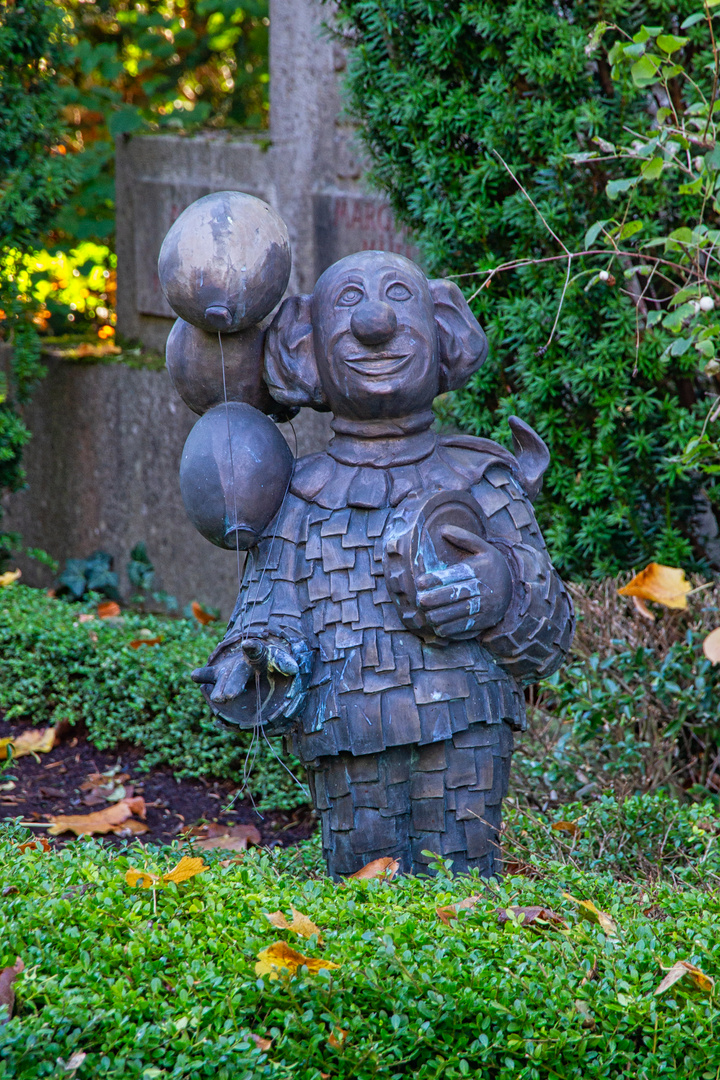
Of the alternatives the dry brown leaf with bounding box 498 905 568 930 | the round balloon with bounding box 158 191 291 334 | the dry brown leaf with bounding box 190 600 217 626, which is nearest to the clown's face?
the round balloon with bounding box 158 191 291 334

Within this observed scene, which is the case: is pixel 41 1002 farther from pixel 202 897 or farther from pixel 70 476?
pixel 70 476

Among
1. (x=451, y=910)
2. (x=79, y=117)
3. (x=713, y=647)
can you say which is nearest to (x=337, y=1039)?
(x=451, y=910)

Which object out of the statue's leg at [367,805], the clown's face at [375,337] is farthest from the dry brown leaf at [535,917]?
the clown's face at [375,337]

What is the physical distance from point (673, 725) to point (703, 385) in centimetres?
127

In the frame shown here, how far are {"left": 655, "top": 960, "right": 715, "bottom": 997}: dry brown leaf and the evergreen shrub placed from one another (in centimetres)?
204

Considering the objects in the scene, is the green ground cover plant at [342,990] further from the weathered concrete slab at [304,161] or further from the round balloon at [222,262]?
the weathered concrete slab at [304,161]

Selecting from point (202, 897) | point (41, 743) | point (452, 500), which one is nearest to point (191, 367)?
point (452, 500)

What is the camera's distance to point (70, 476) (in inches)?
248

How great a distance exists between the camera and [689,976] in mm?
1894

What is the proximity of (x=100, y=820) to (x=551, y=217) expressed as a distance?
7.97 feet

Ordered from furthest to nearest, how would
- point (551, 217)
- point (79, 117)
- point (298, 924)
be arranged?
point (79, 117) → point (551, 217) → point (298, 924)

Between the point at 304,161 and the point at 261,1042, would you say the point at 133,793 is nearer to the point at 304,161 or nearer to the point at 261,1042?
the point at 261,1042

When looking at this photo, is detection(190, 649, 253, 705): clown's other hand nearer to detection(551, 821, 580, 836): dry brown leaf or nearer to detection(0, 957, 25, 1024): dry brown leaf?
detection(0, 957, 25, 1024): dry brown leaf

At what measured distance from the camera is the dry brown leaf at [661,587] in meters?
3.33
